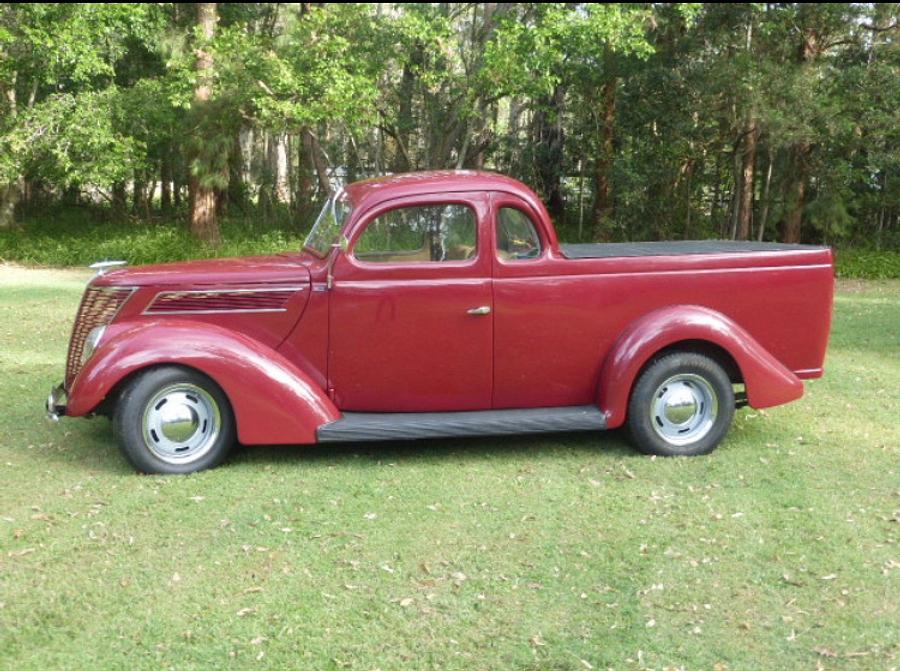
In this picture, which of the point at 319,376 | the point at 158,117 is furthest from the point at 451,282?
the point at 158,117

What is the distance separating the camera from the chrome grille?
522 cm

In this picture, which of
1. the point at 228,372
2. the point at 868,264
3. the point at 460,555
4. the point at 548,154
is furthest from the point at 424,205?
the point at 548,154

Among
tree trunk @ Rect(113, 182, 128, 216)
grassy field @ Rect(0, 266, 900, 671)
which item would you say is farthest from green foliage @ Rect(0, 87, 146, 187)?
grassy field @ Rect(0, 266, 900, 671)

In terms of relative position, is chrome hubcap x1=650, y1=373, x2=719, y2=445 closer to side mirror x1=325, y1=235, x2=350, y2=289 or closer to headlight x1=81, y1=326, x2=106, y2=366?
side mirror x1=325, y1=235, x2=350, y2=289

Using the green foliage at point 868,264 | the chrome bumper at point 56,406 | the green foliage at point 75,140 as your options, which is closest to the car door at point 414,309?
the chrome bumper at point 56,406

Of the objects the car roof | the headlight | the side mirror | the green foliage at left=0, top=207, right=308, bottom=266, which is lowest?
the green foliage at left=0, top=207, right=308, bottom=266

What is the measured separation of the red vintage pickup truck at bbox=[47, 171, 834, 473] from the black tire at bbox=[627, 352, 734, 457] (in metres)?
0.01

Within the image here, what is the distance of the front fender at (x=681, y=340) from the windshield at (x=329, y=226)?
6.13 feet

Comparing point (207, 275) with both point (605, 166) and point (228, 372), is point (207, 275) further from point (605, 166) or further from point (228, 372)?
point (605, 166)

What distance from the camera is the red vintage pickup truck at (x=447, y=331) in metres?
5.12

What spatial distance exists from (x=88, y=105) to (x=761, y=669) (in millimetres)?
16619

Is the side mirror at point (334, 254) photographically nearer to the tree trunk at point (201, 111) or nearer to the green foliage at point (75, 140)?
the tree trunk at point (201, 111)

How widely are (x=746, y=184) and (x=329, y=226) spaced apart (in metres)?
14.0

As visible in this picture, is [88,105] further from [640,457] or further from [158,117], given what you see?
[640,457]
